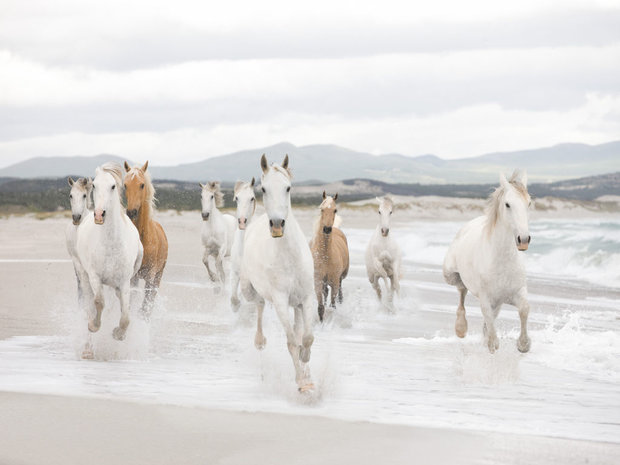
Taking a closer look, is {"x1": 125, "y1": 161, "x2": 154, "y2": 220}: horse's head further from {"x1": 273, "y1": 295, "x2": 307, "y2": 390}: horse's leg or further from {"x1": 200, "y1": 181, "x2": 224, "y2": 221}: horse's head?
{"x1": 200, "y1": 181, "x2": 224, "y2": 221}: horse's head

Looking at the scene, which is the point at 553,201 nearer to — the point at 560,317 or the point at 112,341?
the point at 560,317

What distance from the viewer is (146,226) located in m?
9.59

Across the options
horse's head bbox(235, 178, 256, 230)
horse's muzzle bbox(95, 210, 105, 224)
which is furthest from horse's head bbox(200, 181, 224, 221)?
horse's muzzle bbox(95, 210, 105, 224)

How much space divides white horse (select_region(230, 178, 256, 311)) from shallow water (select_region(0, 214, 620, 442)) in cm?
45

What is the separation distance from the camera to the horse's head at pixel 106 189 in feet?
25.6

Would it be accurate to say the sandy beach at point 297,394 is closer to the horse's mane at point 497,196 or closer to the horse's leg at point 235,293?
the horse's leg at point 235,293

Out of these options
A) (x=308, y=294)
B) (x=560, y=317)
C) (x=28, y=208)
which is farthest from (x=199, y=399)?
(x=28, y=208)

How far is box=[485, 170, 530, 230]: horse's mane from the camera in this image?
7.30 m

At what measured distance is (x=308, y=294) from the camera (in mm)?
6801

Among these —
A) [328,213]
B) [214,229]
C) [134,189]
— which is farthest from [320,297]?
[214,229]

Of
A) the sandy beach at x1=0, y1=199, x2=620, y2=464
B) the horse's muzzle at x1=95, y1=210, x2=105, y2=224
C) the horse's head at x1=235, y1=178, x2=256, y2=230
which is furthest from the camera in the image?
the horse's head at x1=235, y1=178, x2=256, y2=230

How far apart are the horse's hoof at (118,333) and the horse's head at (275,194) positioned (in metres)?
2.82

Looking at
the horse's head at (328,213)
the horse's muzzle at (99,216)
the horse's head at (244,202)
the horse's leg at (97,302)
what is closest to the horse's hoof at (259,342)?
the horse's leg at (97,302)

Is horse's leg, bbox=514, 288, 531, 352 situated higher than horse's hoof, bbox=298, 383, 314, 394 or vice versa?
horse's leg, bbox=514, 288, 531, 352
